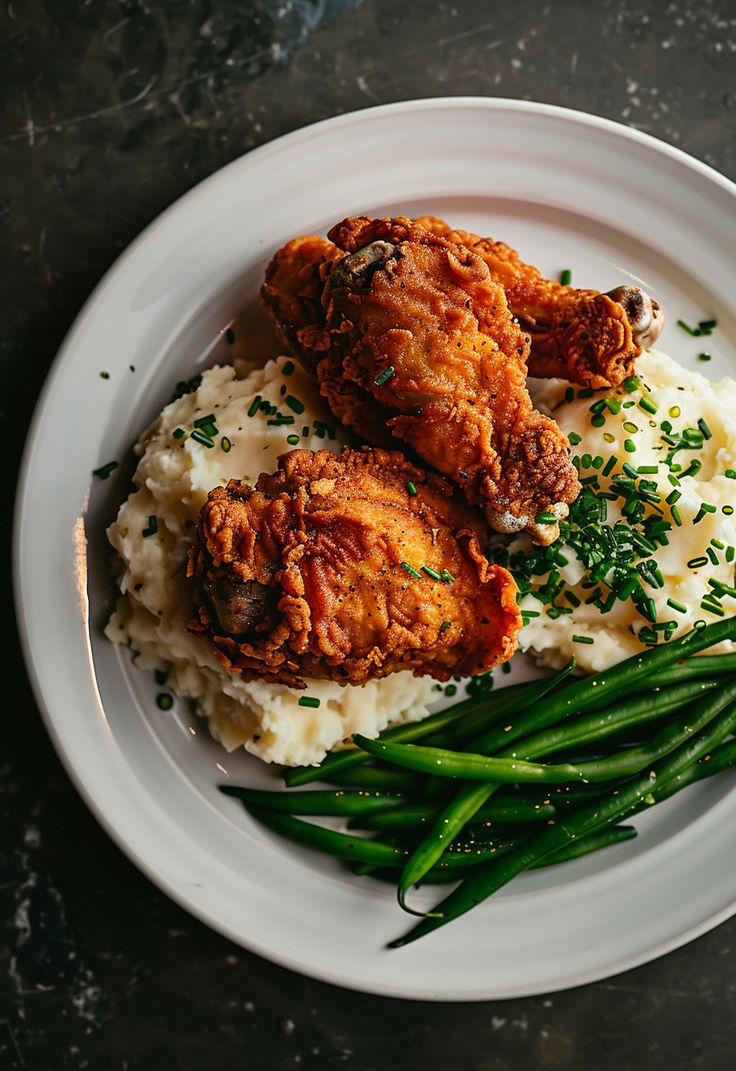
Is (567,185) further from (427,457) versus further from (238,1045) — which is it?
(238,1045)

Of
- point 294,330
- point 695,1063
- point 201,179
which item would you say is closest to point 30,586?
point 294,330

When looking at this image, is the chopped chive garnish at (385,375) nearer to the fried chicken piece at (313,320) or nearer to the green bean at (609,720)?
the fried chicken piece at (313,320)

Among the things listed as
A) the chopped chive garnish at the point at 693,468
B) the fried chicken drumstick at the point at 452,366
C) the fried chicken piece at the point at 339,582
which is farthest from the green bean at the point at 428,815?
the chopped chive garnish at the point at 693,468

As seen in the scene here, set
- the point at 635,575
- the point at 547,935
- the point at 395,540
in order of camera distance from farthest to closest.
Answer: the point at 547,935, the point at 635,575, the point at 395,540

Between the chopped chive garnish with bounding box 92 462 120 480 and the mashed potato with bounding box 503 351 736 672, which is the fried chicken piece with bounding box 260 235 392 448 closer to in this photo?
the mashed potato with bounding box 503 351 736 672

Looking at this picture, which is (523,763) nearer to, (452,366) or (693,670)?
(693,670)

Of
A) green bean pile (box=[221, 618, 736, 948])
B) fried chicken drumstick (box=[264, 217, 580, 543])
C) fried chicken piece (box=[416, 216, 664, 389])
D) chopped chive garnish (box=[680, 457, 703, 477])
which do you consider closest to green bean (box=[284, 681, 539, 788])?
green bean pile (box=[221, 618, 736, 948])

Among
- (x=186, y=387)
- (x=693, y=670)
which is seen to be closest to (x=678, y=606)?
(x=693, y=670)
